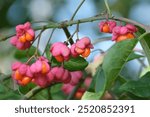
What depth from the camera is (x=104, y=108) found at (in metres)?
1.51

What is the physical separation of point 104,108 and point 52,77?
0.17 metres

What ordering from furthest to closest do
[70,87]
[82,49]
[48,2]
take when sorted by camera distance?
[48,2]
[70,87]
[82,49]

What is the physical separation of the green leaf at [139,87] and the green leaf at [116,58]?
0.15 meters

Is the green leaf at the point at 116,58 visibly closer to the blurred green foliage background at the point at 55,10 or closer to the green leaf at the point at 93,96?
the green leaf at the point at 93,96

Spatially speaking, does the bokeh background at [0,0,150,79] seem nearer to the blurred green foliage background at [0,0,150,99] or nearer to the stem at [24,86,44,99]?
the blurred green foliage background at [0,0,150,99]

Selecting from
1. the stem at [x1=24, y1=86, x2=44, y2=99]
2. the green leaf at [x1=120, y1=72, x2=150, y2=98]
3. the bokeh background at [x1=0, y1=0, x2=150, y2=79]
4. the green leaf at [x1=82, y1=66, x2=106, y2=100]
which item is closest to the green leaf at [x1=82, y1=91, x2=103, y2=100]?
the green leaf at [x1=82, y1=66, x2=106, y2=100]

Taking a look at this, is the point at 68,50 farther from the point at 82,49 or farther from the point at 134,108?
the point at 134,108

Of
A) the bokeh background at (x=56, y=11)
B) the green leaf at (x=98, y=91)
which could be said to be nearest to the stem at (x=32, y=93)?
the green leaf at (x=98, y=91)

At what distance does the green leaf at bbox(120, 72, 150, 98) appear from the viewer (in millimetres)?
1403

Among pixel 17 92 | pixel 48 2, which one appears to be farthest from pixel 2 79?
pixel 48 2

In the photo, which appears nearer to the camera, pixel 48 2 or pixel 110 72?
pixel 110 72

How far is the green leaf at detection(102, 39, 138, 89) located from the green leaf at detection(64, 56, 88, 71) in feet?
0.58

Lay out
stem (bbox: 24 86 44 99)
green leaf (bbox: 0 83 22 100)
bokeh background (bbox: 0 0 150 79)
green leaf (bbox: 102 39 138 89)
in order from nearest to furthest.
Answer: green leaf (bbox: 102 39 138 89), green leaf (bbox: 0 83 22 100), stem (bbox: 24 86 44 99), bokeh background (bbox: 0 0 150 79)

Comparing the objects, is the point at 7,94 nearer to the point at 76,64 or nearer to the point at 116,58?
the point at 76,64
